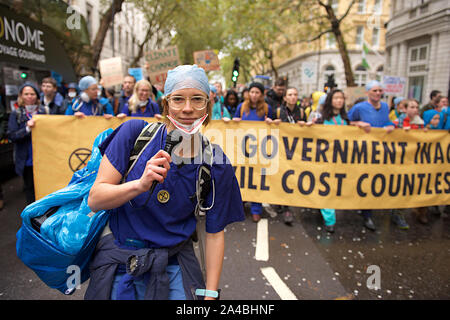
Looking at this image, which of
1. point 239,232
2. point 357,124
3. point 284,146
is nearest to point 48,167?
point 239,232

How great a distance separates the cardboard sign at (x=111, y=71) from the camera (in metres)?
7.69

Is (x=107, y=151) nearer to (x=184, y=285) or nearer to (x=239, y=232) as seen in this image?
(x=184, y=285)

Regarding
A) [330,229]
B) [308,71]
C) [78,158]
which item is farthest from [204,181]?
[308,71]

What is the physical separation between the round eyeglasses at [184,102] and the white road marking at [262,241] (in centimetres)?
293

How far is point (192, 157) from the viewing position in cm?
155

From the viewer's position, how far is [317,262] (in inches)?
154

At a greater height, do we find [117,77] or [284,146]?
[117,77]

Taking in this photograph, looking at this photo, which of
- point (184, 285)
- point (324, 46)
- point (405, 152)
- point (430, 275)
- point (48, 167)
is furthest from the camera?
point (324, 46)

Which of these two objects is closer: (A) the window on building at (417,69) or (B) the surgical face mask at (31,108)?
(B) the surgical face mask at (31,108)

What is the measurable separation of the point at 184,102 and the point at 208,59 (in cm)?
A: 535

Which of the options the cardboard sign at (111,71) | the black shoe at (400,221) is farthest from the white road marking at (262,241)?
the cardboard sign at (111,71)

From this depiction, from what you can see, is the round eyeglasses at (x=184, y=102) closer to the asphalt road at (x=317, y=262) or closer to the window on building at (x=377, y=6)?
the asphalt road at (x=317, y=262)

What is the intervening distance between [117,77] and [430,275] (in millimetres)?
7467

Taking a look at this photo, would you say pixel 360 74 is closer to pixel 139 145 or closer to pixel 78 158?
pixel 78 158
